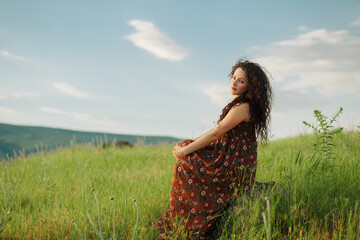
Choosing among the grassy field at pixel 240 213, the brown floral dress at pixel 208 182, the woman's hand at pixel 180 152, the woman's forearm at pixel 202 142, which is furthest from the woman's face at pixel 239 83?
the grassy field at pixel 240 213

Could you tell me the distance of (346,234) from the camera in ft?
11.7

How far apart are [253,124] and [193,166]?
930 mm

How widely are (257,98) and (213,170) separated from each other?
1025 millimetres

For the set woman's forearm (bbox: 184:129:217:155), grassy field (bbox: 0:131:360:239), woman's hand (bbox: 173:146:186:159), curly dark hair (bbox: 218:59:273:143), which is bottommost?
grassy field (bbox: 0:131:360:239)

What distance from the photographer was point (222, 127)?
368 cm

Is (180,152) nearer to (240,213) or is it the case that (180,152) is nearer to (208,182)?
(208,182)

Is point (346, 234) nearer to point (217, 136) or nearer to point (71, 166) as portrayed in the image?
point (217, 136)

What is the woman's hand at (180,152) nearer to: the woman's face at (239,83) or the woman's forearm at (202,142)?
the woman's forearm at (202,142)

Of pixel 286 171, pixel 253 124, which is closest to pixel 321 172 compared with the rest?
pixel 286 171

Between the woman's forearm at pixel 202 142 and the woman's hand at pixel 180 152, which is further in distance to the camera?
the woman's hand at pixel 180 152

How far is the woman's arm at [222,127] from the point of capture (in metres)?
3.68

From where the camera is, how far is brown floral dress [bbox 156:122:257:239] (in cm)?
370

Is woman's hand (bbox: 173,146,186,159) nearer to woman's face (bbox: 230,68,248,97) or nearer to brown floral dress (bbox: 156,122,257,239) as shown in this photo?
brown floral dress (bbox: 156,122,257,239)

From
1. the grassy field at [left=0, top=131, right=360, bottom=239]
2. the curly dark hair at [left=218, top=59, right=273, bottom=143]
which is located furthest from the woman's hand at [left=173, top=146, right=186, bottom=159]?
the grassy field at [left=0, top=131, right=360, bottom=239]
